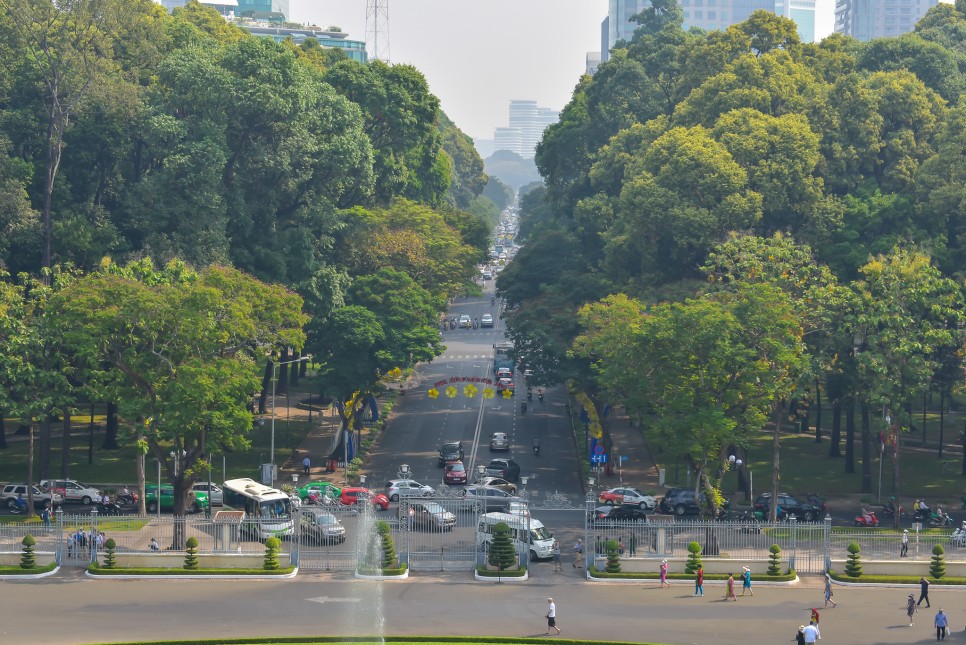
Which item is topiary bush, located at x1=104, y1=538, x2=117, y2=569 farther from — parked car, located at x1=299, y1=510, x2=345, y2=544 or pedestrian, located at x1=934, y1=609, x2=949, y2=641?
pedestrian, located at x1=934, y1=609, x2=949, y2=641

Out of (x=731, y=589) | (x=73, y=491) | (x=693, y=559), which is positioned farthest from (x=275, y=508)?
(x=731, y=589)

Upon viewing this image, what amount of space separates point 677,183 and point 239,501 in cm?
3374

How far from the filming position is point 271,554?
173 feet

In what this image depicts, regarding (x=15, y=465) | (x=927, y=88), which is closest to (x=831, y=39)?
(x=927, y=88)

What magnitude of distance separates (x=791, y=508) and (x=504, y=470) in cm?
1725

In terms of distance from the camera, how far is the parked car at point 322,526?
180 feet

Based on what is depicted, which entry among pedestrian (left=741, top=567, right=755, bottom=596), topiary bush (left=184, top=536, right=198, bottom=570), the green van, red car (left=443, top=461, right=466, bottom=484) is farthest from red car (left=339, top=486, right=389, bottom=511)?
pedestrian (left=741, top=567, right=755, bottom=596)

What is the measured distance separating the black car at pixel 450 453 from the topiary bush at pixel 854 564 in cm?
3072

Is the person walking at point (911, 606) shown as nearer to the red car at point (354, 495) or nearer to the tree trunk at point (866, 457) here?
the tree trunk at point (866, 457)

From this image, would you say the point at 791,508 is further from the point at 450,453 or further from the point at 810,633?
the point at 810,633

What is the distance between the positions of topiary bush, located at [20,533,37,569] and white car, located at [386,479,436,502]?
66.2ft

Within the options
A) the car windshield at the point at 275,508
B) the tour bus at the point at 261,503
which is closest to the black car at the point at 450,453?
the tour bus at the point at 261,503

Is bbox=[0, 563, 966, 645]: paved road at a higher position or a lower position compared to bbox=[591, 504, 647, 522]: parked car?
lower

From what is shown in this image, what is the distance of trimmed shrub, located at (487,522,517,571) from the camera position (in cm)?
5181
